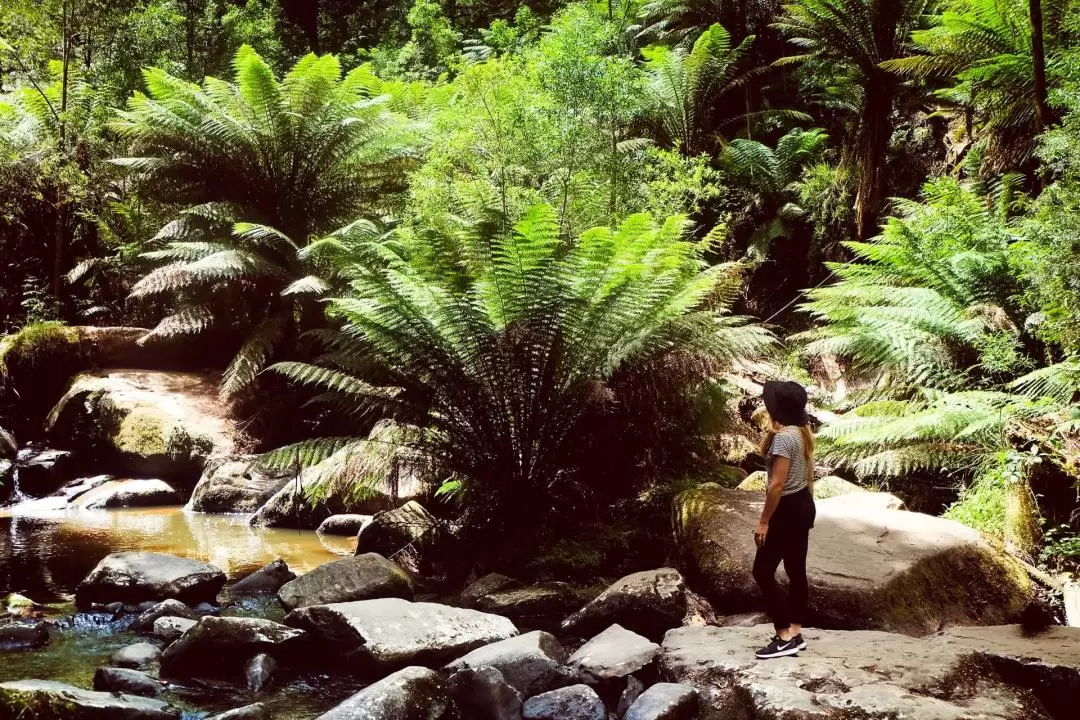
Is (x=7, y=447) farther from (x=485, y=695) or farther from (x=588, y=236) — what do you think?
(x=485, y=695)

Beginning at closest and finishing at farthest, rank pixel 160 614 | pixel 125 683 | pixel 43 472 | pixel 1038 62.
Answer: pixel 125 683
pixel 160 614
pixel 1038 62
pixel 43 472

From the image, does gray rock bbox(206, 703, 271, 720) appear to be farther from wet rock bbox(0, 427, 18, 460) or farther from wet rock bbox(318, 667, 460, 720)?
wet rock bbox(0, 427, 18, 460)

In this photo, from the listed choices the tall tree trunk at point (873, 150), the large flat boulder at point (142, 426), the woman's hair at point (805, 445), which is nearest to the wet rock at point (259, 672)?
the woman's hair at point (805, 445)

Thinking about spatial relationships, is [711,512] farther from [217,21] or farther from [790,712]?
[217,21]

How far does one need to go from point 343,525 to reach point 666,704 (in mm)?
4028

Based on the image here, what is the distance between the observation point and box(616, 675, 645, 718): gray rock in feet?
8.79

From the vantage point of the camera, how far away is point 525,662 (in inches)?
112

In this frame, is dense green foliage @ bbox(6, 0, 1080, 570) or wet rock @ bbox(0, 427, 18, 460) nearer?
dense green foliage @ bbox(6, 0, 1080, 570)

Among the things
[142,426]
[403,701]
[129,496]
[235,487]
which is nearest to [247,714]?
[403,701]

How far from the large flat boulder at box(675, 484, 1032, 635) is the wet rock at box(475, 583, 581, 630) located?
2.07 ft

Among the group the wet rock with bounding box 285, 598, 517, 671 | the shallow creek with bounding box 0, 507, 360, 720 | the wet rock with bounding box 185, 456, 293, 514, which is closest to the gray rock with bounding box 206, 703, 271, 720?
the shallow creek with bounding box 0, 507, 360, 720

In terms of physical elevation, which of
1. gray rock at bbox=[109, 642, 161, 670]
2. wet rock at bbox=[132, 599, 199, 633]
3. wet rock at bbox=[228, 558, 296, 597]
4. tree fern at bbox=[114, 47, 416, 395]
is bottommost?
wet rock at bbox=[228, 558, 296, 597]

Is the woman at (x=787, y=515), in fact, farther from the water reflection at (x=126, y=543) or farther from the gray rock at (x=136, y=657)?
the water reflection at (x=126, y=543)

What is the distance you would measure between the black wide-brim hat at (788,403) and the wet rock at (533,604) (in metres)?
1.67
